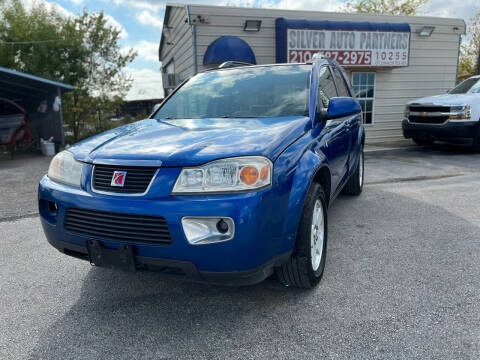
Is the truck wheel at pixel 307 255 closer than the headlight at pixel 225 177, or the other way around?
the headlight at pixel 225 177

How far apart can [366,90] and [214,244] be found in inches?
484

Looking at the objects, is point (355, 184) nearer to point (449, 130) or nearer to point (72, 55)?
point (449, 130)

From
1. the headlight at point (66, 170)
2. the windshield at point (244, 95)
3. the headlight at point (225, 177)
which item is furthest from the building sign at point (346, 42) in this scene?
the headlight at point (225, 177)

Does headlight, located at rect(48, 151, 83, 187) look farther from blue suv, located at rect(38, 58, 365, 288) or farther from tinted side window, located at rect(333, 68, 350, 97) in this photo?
tinted side window, located at rect(333, 68, 350, 97)

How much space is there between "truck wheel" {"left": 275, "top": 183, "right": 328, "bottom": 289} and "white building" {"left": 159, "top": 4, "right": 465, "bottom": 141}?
8312 mm

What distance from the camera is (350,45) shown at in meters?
11.6

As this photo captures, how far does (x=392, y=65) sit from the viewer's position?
12.2m

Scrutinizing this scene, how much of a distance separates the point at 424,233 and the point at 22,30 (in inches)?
627

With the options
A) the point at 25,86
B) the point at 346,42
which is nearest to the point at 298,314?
the point at 346,42

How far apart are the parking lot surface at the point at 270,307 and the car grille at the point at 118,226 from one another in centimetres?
64

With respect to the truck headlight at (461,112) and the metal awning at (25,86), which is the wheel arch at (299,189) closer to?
the truck headlight at (461,112)

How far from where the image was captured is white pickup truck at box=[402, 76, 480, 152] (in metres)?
9.13

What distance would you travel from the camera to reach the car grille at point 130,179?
87.0 inches

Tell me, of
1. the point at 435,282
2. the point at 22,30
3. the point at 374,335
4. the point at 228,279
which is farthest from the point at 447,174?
the point at 22,30
